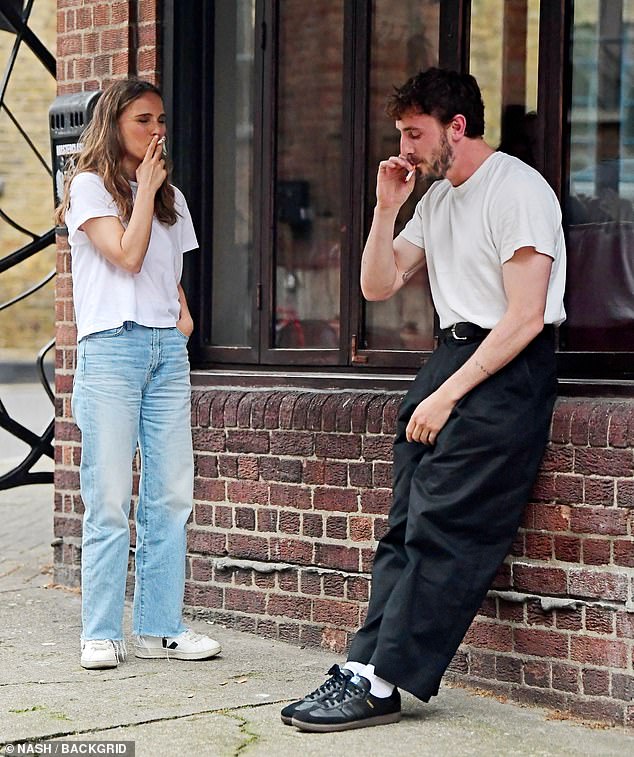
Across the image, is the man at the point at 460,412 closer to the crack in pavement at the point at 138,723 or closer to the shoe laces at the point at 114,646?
the crack in pavement at the point at 138,723

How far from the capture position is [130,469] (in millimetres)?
4914

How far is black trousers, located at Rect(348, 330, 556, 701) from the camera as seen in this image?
418 centimetres

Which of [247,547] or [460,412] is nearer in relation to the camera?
[460,412]

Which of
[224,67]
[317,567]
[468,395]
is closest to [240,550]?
[317,567]

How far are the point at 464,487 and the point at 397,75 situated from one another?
1.95 metres

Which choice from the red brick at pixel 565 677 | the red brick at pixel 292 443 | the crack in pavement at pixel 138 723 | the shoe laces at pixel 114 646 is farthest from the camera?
the red brick at pixel 292 443

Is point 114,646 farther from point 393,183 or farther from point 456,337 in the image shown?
point 393,183

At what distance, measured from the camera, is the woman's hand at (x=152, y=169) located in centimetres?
476

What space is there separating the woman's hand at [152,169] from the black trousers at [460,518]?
1.24 meters

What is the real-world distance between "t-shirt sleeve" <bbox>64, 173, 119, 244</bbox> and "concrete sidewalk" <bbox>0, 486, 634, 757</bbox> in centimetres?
154

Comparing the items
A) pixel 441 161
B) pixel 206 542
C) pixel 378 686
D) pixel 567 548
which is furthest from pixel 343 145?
pixel 378 686

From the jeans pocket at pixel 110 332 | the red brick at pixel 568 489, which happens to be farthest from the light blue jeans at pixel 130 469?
the red brick at pixel 568 489

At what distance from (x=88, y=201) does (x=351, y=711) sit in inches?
75.4

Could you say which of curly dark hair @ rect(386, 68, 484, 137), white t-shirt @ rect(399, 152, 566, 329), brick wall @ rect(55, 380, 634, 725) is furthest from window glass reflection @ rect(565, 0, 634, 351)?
curly dark hair @ rect(386, 68, 484, 137)
